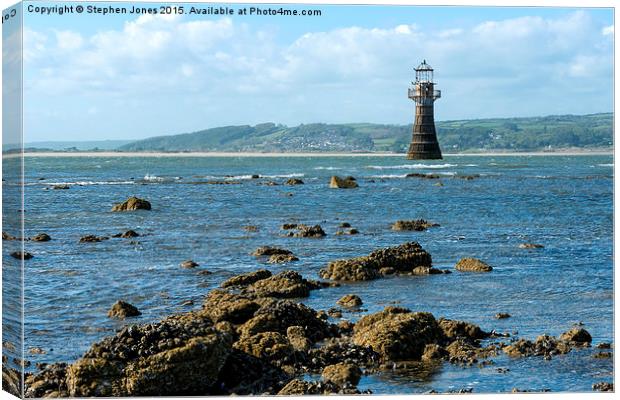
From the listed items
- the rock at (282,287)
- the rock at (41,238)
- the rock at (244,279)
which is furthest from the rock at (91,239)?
the rock at (282,287)

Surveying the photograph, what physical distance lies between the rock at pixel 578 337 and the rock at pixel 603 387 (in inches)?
71.5

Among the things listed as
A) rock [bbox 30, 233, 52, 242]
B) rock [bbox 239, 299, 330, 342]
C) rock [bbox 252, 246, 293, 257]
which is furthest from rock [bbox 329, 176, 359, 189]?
rock [bbox 239, 299, 330, 342]

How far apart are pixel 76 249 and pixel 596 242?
16786 mm

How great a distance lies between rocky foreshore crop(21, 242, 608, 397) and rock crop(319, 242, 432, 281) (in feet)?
16.6

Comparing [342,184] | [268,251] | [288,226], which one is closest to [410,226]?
[288,226]

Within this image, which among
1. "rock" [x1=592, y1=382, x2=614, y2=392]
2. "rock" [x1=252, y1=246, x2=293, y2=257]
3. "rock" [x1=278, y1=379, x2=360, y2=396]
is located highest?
"rock" [x1=252, y1=246, x2=293, y2=257]

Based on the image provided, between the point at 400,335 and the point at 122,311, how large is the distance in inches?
253

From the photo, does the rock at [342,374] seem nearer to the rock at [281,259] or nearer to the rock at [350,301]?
the rock at [350,301]

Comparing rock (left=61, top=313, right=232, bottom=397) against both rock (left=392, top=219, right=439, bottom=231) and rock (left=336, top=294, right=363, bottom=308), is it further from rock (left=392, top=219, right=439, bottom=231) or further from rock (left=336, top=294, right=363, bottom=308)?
rock (left=392, top=219, right=439, bottom=231)

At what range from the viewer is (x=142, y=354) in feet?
46.9

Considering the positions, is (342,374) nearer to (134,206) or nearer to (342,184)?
(134,206)

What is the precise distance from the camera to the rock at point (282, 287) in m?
22.6

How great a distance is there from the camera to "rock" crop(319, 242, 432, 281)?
25.2m

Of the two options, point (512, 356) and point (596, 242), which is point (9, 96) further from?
point (596, 242)
